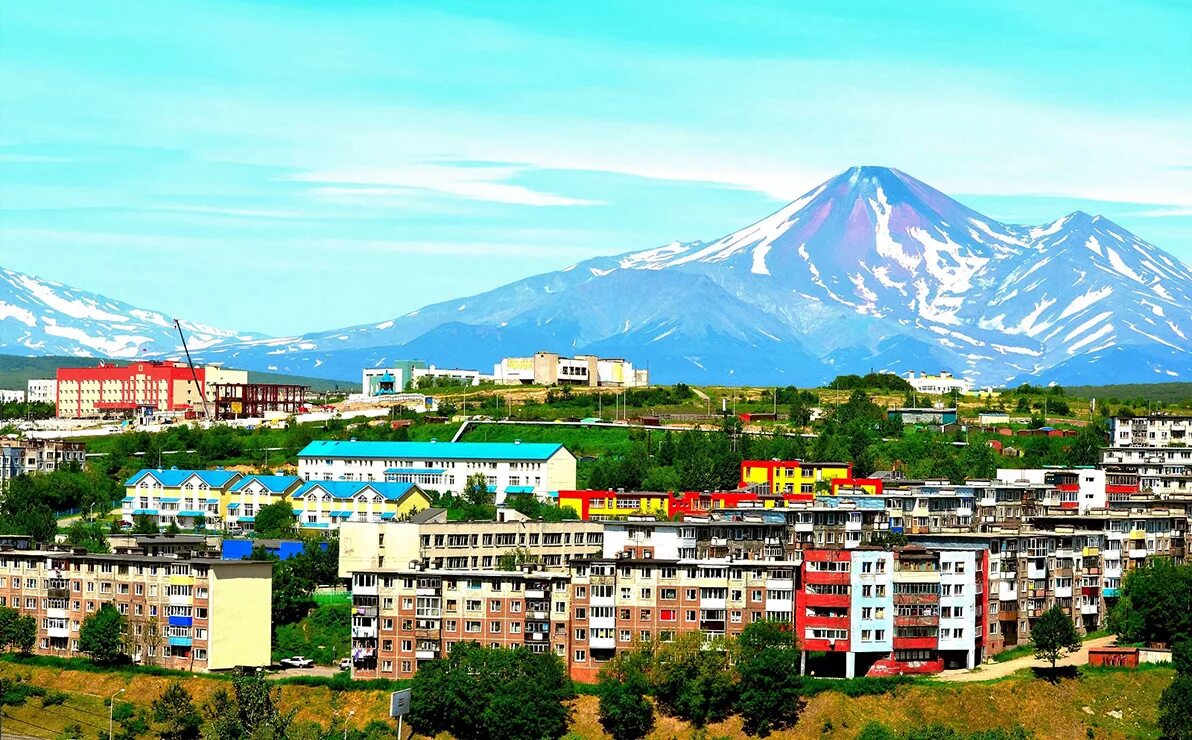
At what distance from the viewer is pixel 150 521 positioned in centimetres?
→ 10119

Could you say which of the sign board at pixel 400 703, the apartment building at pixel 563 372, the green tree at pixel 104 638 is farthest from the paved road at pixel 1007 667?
the apartment building at pixel 563 372

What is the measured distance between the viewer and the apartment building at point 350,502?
103m

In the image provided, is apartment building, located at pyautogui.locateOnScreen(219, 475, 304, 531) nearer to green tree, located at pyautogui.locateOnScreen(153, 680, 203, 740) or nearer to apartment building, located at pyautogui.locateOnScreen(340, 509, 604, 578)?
apartment building, located at pyautogui.locateOnScreen(340, 509, 604, 578)

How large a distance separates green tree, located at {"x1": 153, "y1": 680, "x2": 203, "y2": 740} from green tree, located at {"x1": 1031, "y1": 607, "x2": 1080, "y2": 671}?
27274 mm

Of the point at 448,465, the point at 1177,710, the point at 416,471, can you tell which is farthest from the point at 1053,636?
the point at 416,471

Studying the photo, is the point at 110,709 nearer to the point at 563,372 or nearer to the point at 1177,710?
the point at 1177,710

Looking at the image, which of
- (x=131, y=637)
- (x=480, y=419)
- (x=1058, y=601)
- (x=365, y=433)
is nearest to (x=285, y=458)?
(x=365, y=433)

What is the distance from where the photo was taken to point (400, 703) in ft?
220

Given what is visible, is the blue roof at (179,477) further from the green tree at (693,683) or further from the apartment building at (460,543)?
the green tree at (693,683)

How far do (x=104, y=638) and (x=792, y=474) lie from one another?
3864 cm

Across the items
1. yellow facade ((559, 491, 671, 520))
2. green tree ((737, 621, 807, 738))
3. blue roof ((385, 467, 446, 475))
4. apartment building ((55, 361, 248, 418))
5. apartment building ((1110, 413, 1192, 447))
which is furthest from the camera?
apartment building ((55, 361, 248, 418))

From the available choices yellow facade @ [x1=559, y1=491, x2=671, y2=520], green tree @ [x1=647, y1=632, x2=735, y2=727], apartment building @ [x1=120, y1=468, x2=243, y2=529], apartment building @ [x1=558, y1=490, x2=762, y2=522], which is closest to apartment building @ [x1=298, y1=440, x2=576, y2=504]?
apartment building @ [x1=120, y1=468, x2=243, y2=529]

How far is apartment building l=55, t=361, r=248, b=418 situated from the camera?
174m

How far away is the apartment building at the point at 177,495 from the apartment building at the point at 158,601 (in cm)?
2671
